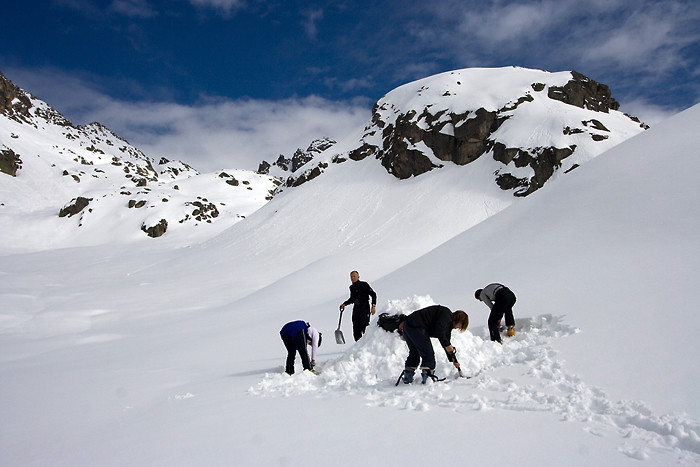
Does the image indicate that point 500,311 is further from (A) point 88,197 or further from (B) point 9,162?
(B) point 9,162

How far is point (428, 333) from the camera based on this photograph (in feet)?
16.4

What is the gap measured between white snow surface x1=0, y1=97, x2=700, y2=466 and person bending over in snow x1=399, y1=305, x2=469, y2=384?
0.95 feet

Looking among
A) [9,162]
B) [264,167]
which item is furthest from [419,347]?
[264,167]

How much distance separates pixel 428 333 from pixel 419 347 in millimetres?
222

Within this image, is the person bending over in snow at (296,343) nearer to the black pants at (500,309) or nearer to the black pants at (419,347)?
the black pants at (419,347)

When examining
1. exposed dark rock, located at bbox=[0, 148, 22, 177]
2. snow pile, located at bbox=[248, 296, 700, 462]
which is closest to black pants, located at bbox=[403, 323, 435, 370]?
snow pile, located at bbox=[248, 296, 700, 462]

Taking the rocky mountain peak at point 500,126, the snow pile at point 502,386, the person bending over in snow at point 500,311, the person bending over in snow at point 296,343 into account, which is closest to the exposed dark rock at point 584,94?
the rocky mountain peak at point 500,126

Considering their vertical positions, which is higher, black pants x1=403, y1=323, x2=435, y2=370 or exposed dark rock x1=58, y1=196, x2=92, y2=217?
exposed dark rock x1=58, y1=196, x2=92, y2=217

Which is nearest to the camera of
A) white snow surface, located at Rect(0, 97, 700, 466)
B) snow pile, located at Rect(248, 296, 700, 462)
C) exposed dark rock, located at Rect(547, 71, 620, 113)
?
snow pile, located at Rect(248, 296, 700, 462)

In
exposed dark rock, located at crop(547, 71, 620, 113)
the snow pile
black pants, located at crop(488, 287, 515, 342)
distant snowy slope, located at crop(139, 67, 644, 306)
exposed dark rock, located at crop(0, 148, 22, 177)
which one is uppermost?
exposed dark rock, located at crop(0, 148, 22, 177)

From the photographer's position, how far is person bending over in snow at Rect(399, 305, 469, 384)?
4875 mm

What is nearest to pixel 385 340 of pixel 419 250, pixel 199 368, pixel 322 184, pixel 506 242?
pixel 199 368

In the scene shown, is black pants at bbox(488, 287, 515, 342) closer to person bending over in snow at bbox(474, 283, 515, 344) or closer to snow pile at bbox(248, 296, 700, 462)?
person bending over in snow at bbox(474, 283, 515, 344)

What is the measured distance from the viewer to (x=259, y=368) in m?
7.21
